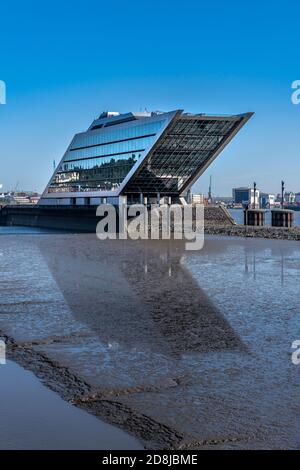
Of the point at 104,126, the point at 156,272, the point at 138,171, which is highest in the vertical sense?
the point at 104,126

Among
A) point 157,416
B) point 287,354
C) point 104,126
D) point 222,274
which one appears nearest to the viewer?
point 157,416

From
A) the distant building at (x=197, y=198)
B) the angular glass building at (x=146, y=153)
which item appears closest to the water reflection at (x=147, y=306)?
the angular glass building at (x=146, y=153)

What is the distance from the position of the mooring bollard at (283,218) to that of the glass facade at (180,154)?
11.2 metres

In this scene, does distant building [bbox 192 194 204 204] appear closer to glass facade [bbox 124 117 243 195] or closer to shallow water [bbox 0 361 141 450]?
glass facade [bbox 124 117 243 195]

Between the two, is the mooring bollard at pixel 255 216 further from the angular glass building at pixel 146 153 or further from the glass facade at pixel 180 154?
the glass facade at pixel 180 154

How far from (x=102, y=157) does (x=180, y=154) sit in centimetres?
1822

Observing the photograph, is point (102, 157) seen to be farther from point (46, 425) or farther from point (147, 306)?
point (46, 425)

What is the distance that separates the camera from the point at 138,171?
3019 inches

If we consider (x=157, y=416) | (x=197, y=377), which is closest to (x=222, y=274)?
(x=197, y=377)

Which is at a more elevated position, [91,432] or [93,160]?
[93,160]

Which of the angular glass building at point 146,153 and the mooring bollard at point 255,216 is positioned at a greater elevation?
the angular glass building at point 146,153

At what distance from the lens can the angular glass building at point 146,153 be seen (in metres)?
71.8
